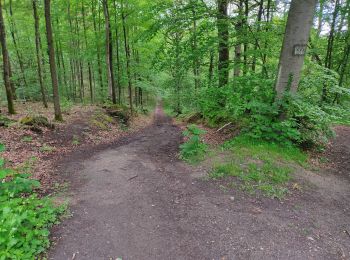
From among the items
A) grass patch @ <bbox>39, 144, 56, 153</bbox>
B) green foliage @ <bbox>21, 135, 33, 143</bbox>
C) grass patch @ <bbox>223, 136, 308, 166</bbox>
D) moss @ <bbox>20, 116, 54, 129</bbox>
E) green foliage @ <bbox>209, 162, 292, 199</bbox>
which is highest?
moss @ <bbox>20, 116, 54, 129</bbox>

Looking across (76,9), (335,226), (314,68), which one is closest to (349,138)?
(314,68)

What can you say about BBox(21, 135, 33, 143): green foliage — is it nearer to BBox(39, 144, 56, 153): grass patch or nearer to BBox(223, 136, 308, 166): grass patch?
BBox(39, 144, 56, 153): grass patch

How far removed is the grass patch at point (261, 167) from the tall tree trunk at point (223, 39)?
9.23 ft

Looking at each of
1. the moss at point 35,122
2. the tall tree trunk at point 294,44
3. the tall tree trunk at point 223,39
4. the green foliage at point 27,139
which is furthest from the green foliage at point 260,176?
the moss at point 35,122

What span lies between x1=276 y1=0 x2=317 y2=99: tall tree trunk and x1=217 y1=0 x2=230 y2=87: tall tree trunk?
77.9 inches

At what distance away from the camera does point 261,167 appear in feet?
16.4

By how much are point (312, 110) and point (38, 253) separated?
5.65 meters

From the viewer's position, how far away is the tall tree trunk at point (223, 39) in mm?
7116

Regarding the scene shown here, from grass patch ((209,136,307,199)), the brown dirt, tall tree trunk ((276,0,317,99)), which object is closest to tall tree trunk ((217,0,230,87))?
tall tree trunk ((276,0,317,99))

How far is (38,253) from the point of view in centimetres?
264

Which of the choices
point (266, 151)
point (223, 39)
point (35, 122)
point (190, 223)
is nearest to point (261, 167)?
point (266, 151)

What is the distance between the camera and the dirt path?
9.22 ft

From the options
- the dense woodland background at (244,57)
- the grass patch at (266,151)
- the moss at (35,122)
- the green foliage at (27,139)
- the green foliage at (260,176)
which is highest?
the dense woodland background at (244,57)

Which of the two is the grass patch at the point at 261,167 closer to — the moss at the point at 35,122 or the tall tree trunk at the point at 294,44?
the tall tree trunk at the point at 294,44
